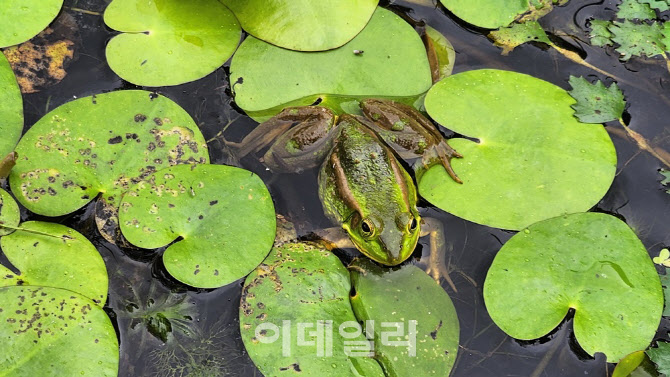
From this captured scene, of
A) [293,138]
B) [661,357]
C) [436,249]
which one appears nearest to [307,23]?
[293,138]

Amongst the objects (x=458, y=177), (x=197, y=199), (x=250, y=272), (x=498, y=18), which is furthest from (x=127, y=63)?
(x=498, y=18)

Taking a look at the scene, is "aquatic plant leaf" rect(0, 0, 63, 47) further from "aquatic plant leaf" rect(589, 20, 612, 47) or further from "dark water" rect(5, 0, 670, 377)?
"aquatic plant leaf" rect(589, 20, 612, 47)

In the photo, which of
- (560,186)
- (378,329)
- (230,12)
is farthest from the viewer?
(230,12)

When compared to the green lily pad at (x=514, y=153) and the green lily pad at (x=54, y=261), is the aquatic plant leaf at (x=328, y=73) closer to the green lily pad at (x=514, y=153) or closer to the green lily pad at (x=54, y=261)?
the green lily pad at (x=514, y=153)

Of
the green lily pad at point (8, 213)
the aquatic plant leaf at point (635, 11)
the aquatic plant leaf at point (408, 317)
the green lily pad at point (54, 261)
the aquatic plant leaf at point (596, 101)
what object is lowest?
the aquatic plant leaf at point (408, 317)

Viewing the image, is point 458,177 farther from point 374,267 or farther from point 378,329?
point 378,329

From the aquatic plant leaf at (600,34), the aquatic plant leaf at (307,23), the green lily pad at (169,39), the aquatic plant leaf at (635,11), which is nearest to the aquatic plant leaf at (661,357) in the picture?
the aquatic plant leaf at (600,34)
